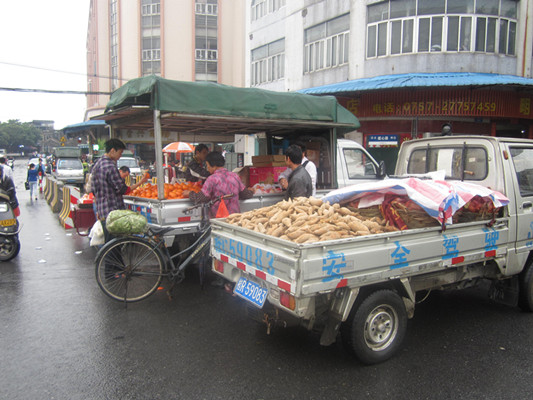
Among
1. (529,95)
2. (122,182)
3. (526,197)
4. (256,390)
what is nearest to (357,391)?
(256,390)

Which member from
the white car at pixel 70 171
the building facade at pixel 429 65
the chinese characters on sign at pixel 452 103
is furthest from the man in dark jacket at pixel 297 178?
the white car at pixel 70 171

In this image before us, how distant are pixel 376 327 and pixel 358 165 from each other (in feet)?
15.3

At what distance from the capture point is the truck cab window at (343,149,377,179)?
755 cm

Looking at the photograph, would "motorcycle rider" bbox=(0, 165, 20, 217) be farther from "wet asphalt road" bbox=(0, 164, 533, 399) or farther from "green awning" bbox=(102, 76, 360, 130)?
"wet asphalt road" bbox=(0, 164, 533, 399)

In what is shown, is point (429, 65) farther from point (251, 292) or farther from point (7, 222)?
point (7, 222)

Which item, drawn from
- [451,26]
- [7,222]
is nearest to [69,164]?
[7,222]

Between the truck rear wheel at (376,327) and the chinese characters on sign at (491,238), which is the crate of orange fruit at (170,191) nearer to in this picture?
the truck rear wheel at (376,327)

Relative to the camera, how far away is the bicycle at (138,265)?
4.68 meters

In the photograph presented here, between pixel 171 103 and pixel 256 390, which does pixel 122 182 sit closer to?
pixel 171 103

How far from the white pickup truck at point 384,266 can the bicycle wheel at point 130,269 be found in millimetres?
1083

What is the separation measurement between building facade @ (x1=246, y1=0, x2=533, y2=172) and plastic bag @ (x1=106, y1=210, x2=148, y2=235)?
951 centimetres

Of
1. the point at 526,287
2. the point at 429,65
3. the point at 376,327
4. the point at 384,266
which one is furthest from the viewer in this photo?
the point at 429,65

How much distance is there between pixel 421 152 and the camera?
5430mm

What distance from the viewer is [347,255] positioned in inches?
119
